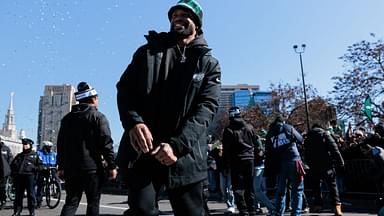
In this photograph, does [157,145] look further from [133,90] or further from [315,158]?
[315,158]

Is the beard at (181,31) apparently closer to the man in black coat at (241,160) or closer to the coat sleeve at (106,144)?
the coat sleeve at (106,144)

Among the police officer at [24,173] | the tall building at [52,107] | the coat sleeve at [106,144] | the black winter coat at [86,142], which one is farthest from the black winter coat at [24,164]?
the tall building at [52,107]

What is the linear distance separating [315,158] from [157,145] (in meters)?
6.57

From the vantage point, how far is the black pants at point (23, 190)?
9.38 metres

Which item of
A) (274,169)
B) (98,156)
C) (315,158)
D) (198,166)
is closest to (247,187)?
(274,169)

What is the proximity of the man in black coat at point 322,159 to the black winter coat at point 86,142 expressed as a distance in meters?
4.59

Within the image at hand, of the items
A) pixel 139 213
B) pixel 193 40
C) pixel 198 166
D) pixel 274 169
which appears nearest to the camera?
pixel 139 213

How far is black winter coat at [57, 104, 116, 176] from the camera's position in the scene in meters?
5.32

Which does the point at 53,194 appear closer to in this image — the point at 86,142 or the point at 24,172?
the point at 24,172

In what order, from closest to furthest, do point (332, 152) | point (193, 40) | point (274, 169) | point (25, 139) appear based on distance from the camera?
point (193, 40)
point (274, 169)
point (332, 152)
point (25, 139)

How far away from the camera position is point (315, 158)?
8.42 meters

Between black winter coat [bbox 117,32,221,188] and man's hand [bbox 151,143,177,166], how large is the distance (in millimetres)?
93

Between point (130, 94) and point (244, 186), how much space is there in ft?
18.6

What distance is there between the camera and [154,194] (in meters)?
2.50
